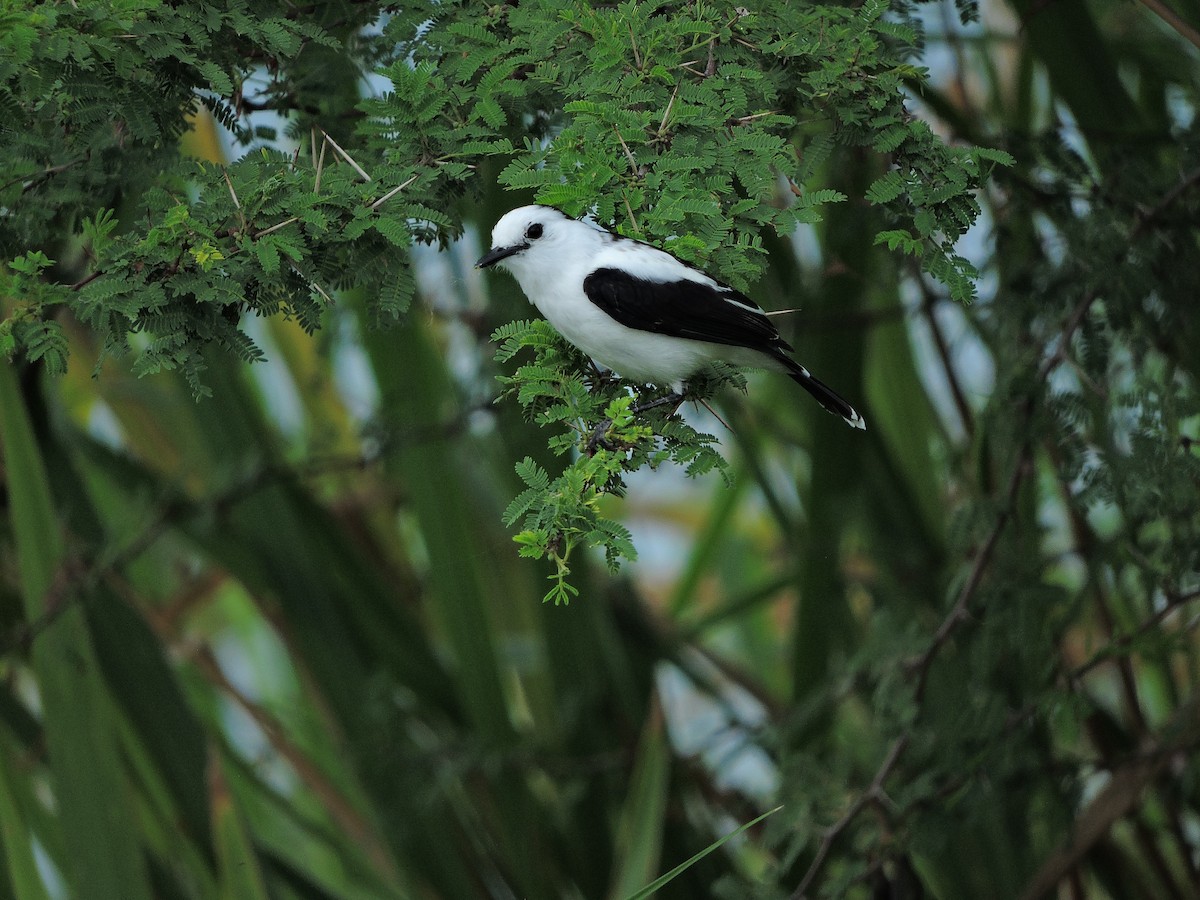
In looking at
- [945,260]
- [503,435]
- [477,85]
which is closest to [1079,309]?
[945,260]

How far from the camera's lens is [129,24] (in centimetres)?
138

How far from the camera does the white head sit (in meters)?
1.77

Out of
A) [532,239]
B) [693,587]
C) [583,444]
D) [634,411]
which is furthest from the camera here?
[693,587]

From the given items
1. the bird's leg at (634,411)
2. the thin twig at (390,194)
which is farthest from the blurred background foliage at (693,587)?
the bird's leg at (634,411)

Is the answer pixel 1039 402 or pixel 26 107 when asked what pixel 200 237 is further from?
pixel 1039 402

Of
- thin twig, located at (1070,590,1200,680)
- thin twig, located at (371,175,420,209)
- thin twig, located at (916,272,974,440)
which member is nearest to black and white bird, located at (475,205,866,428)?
thin twig, located at (371,175,420,209)

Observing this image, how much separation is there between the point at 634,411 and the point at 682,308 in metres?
0.18

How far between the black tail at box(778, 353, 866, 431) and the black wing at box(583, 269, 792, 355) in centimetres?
10

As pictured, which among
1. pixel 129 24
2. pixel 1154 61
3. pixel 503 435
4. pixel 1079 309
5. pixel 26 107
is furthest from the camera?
pixel 503 435

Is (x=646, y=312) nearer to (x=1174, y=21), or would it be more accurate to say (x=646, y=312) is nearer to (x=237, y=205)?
(x=237, y=205)

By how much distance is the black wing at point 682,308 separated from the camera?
1.60 metres

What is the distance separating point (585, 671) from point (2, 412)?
1421 mm

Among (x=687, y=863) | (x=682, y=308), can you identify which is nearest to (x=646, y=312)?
(x=682, y=308)

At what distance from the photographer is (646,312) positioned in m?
1.61
